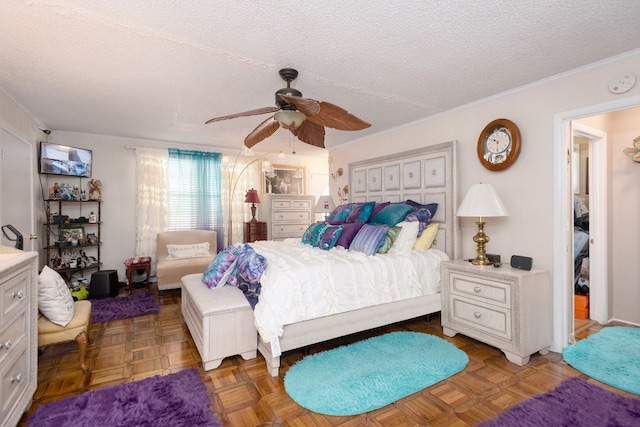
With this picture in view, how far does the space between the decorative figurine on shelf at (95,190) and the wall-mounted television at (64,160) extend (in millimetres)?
124

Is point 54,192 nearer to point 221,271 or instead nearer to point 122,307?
point 122,307

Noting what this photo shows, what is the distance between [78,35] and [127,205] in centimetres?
347

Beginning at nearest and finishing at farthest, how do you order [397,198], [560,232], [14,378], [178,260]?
[14,378] < [560,232] < [397,198] < [178,260]

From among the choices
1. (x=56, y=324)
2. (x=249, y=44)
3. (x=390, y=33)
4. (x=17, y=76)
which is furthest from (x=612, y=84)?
(x=17, y=76)

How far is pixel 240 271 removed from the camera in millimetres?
2674

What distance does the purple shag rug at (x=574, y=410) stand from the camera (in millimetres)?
1731

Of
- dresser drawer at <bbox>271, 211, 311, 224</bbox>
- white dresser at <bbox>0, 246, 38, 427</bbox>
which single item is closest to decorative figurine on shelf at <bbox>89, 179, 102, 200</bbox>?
dresser drawer at <bbox>271, 211, 311, 224</bbox>

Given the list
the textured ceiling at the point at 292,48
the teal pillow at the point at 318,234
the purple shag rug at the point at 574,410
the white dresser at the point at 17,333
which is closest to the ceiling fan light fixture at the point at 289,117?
the textured ceiling at the point at 292,48

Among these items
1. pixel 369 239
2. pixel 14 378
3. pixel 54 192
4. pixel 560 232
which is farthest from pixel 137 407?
pixel 54 192

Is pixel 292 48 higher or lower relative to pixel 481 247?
higher

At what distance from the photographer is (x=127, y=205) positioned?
4.92 meters

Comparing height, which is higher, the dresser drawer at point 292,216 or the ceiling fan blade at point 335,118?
the ceiling fan blade at point 335,118

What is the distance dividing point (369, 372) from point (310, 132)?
79.1 inches

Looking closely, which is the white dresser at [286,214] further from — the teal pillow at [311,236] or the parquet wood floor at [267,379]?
the parquet wood floor at [267,379]
